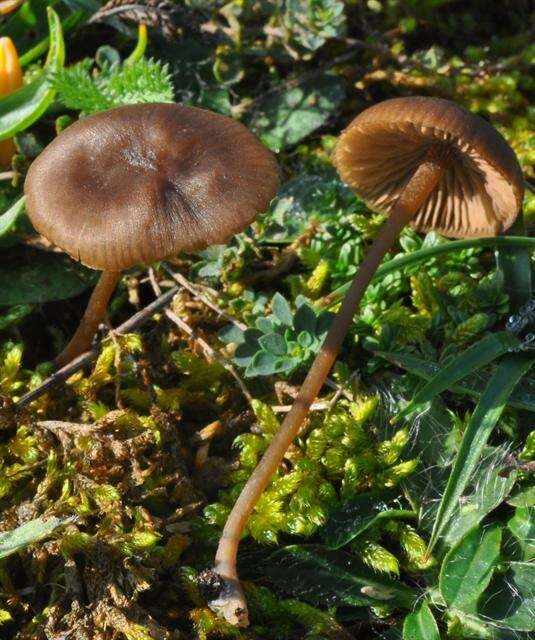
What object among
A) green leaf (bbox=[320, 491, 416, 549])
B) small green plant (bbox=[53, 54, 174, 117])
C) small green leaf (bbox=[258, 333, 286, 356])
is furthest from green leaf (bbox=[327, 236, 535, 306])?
small green plant (bbox=[53, 54, 174, 117])

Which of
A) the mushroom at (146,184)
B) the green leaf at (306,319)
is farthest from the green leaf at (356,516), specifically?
the mushroom at (146,184)

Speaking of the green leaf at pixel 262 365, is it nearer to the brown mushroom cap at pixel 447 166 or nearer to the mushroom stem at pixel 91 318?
the mushroom stem at pixel 91 318

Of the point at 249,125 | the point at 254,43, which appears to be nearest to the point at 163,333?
the point at 249,125

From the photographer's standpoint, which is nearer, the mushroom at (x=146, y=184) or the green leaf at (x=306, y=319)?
the mushroom at (x=146, y=184)

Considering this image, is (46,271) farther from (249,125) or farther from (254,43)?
(254,43)

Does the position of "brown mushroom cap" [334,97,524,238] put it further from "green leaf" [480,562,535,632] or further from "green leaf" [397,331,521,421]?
"green leaf" [480,562,535,632]

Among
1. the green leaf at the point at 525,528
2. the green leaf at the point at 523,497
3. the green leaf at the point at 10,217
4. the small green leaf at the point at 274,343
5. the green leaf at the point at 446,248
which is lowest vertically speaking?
the green leaf at the point at 525,528

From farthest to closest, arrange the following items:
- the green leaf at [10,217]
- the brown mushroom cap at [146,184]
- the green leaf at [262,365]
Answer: the green leaf at [10,217] < the green leaf at [262,365] < the brown mushroom cap at [146,184]
